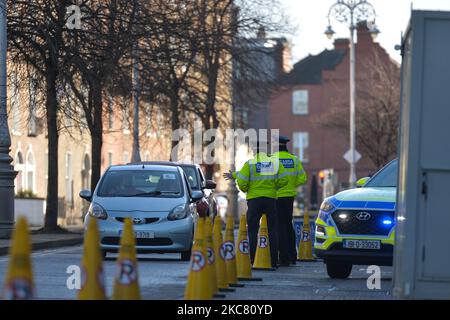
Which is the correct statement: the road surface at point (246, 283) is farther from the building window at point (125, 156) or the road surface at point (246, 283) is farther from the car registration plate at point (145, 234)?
the building window at point (125, 156)

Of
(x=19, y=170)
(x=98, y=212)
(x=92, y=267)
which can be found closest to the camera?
(x=92, y=267)

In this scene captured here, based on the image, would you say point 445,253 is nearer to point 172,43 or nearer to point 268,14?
point 172,43

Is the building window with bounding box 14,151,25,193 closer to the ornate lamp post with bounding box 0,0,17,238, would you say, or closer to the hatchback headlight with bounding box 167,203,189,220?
the ornate lamp post with bounding box 0,0,17,238

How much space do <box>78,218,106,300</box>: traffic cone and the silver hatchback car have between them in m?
11.3

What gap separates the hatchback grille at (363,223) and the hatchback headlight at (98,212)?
202 inches

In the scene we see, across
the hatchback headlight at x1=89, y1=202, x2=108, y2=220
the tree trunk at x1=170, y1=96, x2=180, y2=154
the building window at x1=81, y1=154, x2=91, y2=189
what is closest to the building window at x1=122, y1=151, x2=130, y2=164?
the building window at x1=81, y1=154, x2=91, y2=189

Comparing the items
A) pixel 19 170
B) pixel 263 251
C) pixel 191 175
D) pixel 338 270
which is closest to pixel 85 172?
pixel 19 170

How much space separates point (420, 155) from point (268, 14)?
41.2m

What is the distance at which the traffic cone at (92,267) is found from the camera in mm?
10258

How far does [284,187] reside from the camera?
21125mm

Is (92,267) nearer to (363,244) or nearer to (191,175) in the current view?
(363,244)

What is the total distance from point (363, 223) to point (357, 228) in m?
0.10

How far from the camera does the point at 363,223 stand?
18031 mm

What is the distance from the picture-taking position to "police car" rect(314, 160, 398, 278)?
17766 millimetres
